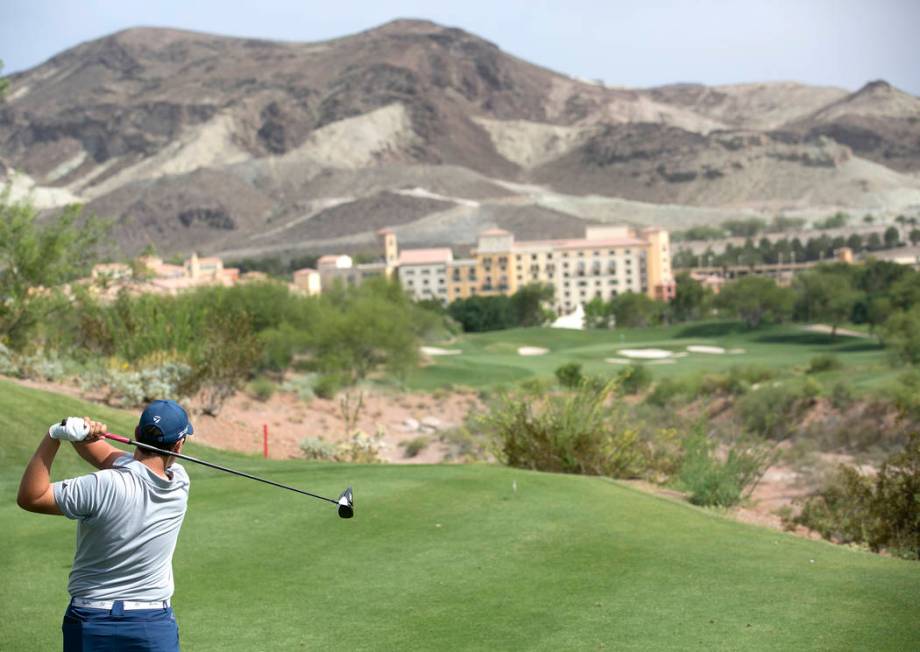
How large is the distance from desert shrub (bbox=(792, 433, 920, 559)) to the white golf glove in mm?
9797

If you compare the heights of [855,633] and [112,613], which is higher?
[112,613]

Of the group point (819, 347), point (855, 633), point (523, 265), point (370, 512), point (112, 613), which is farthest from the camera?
point (523, 265)

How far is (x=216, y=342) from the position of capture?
2912 centimetres

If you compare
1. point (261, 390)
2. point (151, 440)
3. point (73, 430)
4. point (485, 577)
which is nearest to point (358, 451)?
point (485, 577)

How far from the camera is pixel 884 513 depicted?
13.9m

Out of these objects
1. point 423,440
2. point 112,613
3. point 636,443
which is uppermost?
point 112,613

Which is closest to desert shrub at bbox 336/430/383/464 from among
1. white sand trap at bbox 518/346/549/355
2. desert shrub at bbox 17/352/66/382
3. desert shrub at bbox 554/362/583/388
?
desert shrub at bbox 17/352/66/382

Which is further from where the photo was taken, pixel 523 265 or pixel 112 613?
pixel 523 265

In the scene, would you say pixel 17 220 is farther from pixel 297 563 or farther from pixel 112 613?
pixel 112 613

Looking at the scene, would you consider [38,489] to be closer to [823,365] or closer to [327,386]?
[327,386]

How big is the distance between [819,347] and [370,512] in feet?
198

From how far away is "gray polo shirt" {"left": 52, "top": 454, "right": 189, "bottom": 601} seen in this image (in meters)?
5.50

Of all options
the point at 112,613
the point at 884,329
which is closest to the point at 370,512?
the point at 112,613

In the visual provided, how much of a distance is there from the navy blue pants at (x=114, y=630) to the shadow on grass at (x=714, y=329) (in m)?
77.9
